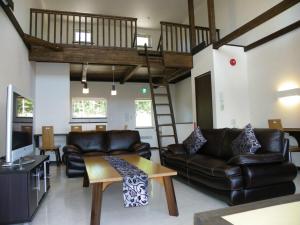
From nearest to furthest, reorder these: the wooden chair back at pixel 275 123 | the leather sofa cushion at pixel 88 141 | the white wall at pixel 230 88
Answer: the wooden chair back at pixel 275 123
the leather sofa cushion at pixel 88 141
the white wall at pixel 230 88

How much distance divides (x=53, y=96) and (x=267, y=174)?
218 inches

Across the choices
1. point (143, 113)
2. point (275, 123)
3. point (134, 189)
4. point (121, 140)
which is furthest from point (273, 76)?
point (143, 113)

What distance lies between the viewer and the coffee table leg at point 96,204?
2240 millimetres

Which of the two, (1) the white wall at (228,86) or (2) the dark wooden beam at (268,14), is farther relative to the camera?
(1) the white wall at (228,86)

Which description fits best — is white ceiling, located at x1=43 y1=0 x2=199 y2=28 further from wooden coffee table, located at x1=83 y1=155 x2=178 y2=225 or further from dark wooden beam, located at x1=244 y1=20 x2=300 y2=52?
wooden coffee table, located at x1=83 y1=155 x2=178 y2=225

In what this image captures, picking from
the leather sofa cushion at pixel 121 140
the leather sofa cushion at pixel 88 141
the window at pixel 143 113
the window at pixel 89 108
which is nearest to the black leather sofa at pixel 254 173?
the leather sofa cushion at pixel 121 140

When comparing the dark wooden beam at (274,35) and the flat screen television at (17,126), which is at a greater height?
the dark wooden beam at (274,35)

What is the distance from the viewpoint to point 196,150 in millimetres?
4230

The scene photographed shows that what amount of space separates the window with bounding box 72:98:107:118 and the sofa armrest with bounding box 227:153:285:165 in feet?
23.7

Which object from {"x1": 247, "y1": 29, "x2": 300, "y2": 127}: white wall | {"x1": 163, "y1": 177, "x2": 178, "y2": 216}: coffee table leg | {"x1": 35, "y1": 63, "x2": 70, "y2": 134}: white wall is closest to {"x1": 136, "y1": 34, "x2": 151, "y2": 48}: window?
{"x1": 35, "y1": 63, "x2": 70, "y2": 134}: white wall

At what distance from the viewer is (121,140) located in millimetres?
5355

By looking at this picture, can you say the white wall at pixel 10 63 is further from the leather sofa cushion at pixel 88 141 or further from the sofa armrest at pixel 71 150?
the leather sofa cushion at pixel 88 141

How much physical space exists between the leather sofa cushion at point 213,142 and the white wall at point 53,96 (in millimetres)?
3968

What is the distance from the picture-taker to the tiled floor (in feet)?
8.04
